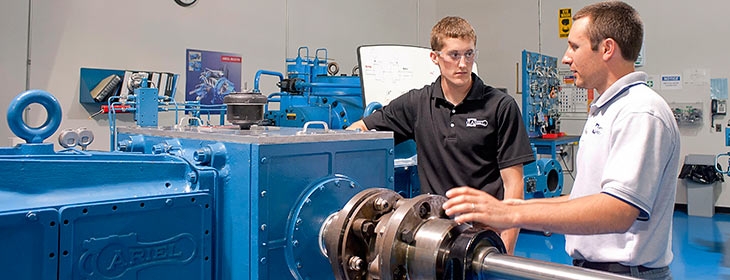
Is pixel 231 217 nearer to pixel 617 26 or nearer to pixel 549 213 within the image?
pixel 549 213

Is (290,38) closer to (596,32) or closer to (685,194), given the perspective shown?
(685,194)

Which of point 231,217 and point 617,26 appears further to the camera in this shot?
point 617,26

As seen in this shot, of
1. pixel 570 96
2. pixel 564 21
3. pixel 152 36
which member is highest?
pixel 564 21

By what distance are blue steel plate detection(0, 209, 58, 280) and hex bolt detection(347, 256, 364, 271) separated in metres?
0.51

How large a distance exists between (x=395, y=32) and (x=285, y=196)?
747 centimetres

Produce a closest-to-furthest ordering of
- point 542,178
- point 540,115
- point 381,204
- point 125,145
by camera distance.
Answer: point 381,204 → point 125,145 → point 542,178 → point 540,115

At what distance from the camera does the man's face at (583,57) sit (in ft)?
4.50

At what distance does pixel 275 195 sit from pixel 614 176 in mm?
707

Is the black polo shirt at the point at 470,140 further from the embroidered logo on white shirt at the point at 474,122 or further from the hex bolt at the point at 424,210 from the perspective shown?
the hex bolt at the point at 424,210

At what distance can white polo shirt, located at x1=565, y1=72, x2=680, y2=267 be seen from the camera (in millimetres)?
1143

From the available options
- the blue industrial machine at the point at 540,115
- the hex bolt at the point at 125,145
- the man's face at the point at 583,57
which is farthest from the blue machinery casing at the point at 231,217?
the blue industrial machine at the point at 540,115

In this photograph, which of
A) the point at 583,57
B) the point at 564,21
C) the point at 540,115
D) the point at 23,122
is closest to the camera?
the point at 23,122

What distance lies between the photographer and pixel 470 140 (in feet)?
6.39

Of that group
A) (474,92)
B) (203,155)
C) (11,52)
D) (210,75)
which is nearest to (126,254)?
(203,155)
